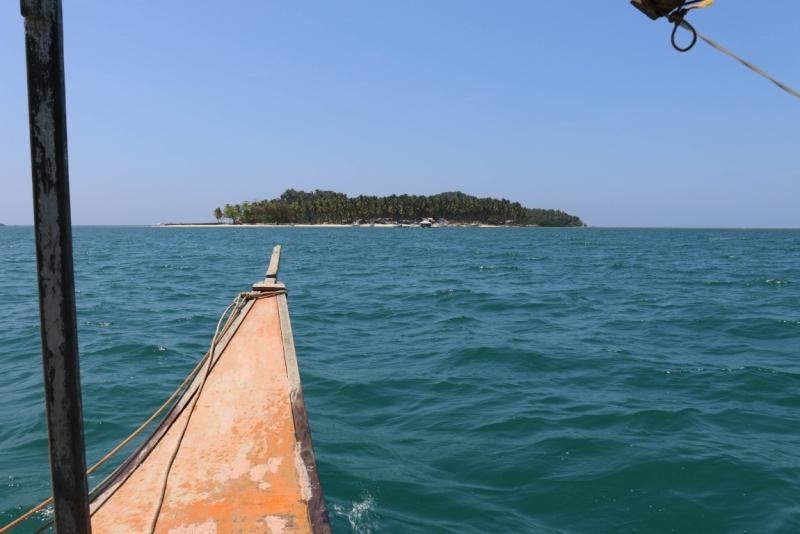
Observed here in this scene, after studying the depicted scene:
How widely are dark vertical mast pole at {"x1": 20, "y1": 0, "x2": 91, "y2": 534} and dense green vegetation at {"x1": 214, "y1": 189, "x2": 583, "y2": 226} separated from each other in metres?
135

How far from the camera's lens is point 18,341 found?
11273mm

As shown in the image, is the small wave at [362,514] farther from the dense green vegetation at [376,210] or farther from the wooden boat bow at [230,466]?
the dense green vegetation at [376,210]

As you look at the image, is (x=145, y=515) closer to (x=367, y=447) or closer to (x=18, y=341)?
(x=367, y=447)

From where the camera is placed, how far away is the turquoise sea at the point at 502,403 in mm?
5211

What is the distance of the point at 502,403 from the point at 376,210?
130997 mm

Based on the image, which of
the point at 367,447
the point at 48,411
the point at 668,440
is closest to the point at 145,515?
the point at 48,411

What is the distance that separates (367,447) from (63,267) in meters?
4.94

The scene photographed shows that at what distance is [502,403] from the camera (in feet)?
25.7

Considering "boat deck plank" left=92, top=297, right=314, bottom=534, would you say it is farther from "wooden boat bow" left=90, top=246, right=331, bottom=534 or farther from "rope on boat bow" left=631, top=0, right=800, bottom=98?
"rope on boat bow" left=631, top=0, right=800, bottom=98

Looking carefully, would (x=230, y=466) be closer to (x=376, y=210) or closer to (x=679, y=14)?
(x=679, y=14)

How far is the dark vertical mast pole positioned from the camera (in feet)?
6.54

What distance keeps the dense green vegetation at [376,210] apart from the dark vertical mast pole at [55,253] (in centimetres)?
13483

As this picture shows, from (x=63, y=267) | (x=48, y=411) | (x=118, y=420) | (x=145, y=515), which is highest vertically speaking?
(x=63, y=267)

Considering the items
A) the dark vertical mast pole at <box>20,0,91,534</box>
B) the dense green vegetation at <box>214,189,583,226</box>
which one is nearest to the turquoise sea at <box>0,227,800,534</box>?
the dark vertical mast pole at <box>20,0,91,534</box>
